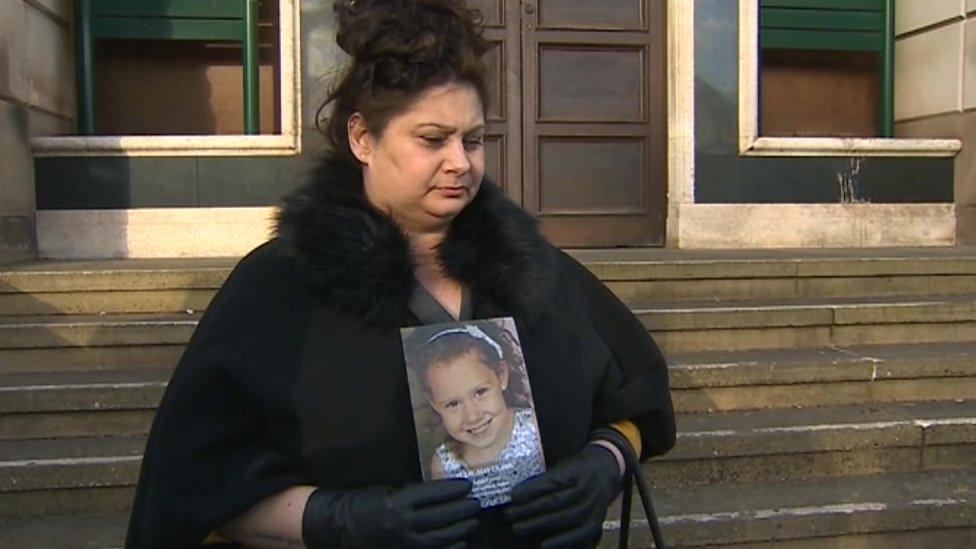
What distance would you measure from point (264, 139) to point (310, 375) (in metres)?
4.98

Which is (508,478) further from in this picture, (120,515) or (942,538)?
(942,538)

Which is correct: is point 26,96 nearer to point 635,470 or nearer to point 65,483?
point 65,483

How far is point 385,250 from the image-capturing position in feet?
5.14

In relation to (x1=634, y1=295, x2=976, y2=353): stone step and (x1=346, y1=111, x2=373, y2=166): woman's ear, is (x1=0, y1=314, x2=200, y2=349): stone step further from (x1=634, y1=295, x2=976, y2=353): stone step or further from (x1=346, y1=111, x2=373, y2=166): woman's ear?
(x1=346, y1=111, x2=373, y2=166): woman's ear

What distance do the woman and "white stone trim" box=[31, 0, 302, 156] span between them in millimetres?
4753

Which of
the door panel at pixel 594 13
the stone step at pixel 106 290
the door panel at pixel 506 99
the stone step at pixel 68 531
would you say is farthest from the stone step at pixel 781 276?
the stone step at pixel 68 531

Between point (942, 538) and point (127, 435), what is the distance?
326cm

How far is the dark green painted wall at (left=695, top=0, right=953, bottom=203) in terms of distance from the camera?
666 cm

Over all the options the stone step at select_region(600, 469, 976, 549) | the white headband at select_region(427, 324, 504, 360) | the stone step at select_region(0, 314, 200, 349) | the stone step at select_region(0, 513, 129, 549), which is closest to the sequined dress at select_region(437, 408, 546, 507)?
the white headband at select_region(427, 324, 504, 360)

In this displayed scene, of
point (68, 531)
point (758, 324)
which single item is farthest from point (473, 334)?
point (758, 324)

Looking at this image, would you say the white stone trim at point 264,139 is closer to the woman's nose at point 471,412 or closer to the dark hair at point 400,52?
the dark hair at point 400,52

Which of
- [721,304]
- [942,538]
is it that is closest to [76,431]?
[721,304]

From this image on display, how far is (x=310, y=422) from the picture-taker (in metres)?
1.51

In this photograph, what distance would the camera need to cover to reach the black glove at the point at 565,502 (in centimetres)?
151
